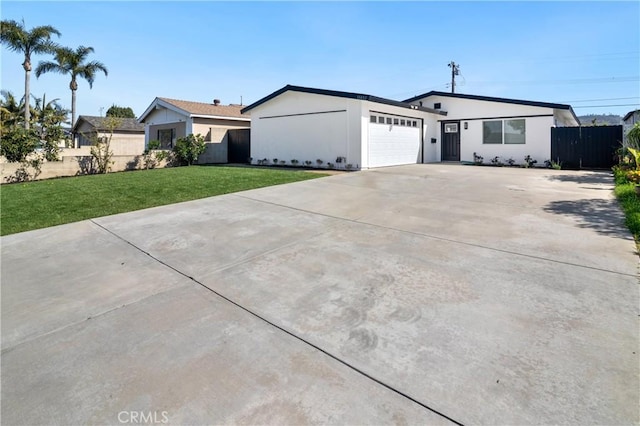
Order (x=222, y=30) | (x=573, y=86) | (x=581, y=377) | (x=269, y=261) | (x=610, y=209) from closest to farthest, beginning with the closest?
1. (x=581, y=377)
2. (x=269, y=261)
3. (x=610, y=209)
4. (x=222, y=30)
5. (x=573, y=86)

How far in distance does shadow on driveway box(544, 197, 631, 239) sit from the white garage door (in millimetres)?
7986

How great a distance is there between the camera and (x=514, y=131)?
16.6m

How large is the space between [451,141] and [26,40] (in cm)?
2818

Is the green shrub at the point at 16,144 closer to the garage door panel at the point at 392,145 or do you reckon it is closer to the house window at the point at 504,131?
the garage door panel at the point at 392,145

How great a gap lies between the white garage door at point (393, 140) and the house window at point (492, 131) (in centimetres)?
322

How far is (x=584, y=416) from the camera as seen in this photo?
5.93 ft

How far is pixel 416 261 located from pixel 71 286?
3798mm

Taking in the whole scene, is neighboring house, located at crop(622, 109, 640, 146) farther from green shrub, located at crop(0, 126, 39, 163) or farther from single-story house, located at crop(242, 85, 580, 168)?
green shrub, located at crop(0, 126, 39, 163)

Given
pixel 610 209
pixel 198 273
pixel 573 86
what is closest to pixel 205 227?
pixel 198 273

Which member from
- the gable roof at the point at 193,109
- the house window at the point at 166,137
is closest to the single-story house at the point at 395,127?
the gable roof at the point at 193,109

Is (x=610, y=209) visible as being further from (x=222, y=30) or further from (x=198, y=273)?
(x=222, y=30)

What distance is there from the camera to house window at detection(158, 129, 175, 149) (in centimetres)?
2129

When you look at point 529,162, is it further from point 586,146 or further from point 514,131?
point 586,146

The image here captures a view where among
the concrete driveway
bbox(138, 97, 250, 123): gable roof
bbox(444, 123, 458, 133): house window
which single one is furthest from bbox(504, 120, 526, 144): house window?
bbox(138, 97, 250, 123): gable roof
